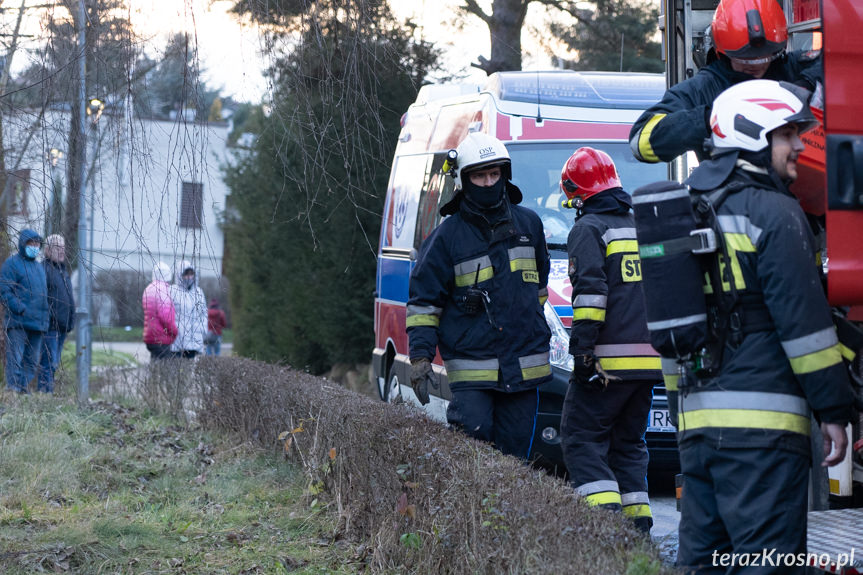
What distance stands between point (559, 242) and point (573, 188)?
1577 millimetres

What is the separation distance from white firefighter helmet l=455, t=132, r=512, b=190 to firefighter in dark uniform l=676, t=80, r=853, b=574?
6.38 feet

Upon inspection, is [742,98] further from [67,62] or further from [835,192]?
[67,62]

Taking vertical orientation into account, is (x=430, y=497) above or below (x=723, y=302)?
below

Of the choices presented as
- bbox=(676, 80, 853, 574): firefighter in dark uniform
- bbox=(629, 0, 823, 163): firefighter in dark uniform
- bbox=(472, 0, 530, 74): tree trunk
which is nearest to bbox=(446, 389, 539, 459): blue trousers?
bbox=(629, 0, 823, 163): firefighter in dark uniform

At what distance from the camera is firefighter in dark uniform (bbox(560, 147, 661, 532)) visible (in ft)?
17.0

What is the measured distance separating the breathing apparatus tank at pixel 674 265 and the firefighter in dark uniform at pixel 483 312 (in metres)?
1.90

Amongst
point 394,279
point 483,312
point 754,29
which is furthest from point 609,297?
point 394,279

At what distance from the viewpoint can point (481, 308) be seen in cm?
532

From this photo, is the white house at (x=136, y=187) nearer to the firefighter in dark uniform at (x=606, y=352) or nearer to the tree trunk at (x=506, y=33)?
the firefighter in dark uniform at (x=606, y=352)

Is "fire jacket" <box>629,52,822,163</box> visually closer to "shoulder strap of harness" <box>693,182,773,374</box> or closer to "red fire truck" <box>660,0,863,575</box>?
"red fire truck" <box>660,0,863,575</box>

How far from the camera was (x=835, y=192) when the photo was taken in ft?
10.6

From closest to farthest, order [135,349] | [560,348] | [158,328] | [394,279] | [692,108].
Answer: [692,108] < [560,348] < [394,279] < [158,328] < [135,349]

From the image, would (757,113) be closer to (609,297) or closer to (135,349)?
(609,297)

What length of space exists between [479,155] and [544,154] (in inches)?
88.0
